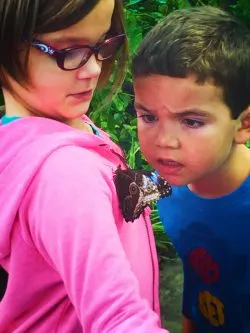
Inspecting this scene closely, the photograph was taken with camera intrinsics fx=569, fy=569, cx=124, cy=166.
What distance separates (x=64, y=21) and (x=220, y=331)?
3.59 ft

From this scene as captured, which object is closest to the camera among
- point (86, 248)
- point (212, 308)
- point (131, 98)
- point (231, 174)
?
point (86, 248)

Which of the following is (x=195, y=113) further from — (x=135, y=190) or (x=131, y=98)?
(x=131, y=98)

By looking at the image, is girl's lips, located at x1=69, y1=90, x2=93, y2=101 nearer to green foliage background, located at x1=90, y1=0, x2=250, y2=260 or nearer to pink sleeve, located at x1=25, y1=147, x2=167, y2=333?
pink sleeve, located at x1=25, y1=147, x2=167, y2=333

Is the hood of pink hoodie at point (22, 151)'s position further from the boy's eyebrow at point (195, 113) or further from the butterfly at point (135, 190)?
the boy's eyebrow at point (195, 113)

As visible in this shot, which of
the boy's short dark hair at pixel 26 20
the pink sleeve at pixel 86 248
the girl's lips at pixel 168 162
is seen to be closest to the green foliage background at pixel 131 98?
the girl's lips at pixel 168 162

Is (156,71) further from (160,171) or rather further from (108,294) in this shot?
(108,294)

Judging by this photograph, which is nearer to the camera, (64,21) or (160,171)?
(64,21)

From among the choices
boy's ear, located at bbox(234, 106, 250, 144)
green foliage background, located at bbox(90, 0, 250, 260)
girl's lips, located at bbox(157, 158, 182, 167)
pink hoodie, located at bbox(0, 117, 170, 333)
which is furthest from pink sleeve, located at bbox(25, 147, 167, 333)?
green foliage background, located at bbox(90, 0, 250, 260)

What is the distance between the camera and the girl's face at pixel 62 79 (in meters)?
1.21

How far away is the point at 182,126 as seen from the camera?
4.56 ft

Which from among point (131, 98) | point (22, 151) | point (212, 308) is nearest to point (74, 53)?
point (22, 151)

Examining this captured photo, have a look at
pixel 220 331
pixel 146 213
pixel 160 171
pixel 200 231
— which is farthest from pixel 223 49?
pixel 220 331

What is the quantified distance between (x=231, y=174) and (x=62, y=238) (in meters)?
0.65

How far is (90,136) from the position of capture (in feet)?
4.13
